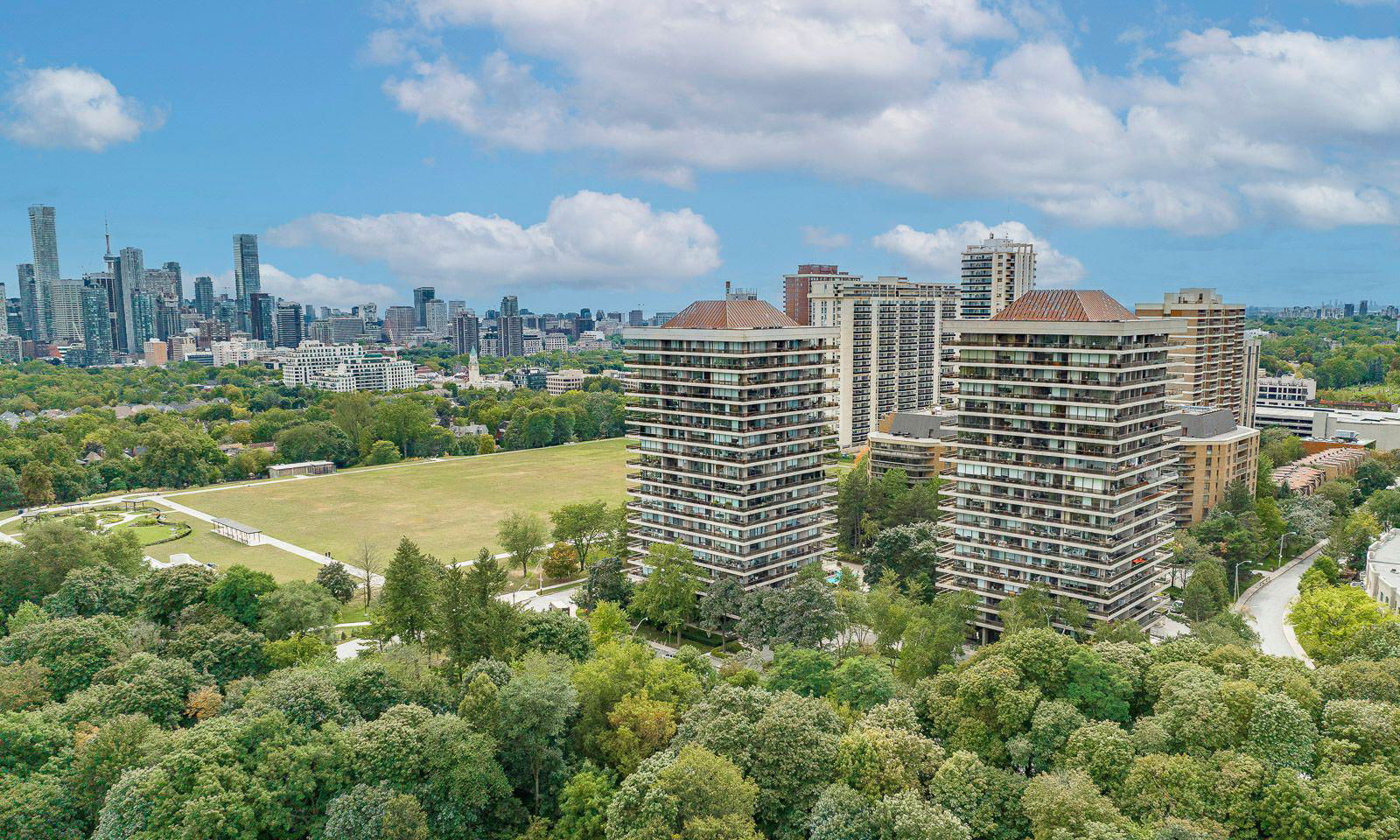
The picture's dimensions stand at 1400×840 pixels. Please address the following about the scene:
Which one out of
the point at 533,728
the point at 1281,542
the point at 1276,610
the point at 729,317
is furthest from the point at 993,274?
the point at 533,728

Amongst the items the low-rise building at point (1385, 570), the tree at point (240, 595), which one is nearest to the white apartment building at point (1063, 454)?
the low-rise building at point (1385, 570)

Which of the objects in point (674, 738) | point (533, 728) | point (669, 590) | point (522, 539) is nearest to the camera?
point (674, 738)

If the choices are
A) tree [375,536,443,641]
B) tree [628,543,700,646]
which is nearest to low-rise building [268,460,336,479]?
tree [375,536,443,641]

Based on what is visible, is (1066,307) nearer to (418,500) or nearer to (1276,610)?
(1276,610)

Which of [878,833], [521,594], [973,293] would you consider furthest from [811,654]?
[973,293]

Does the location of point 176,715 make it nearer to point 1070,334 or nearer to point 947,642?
point 947,642

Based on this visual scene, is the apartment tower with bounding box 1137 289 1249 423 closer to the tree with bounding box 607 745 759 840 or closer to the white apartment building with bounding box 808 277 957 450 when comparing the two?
the white apartment building with bounding box 808 277 957 450

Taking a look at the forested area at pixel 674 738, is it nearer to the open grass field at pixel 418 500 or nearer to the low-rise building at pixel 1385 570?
the low-rise building at pixel 1385 570
